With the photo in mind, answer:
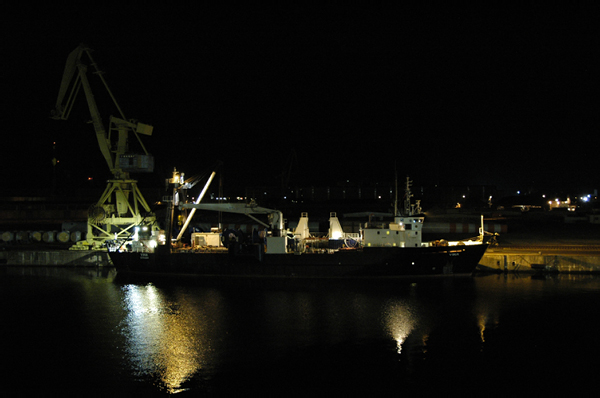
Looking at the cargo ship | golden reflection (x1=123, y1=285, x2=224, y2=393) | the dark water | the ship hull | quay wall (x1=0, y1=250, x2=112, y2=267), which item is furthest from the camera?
quay wall (x1=0, y1=250, x2=112, y2=267)

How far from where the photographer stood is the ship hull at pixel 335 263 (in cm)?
2984

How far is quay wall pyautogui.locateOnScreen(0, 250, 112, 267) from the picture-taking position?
118 feet

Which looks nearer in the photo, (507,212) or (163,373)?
(163,373)

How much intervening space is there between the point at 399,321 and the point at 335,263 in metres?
9.06

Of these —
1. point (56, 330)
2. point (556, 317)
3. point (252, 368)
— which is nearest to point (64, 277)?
point (56, 330)

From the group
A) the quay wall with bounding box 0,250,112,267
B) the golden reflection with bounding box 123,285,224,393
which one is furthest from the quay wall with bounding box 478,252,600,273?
the quay wall with bounding box 0,250,112,267

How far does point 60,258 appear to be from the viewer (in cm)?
3606

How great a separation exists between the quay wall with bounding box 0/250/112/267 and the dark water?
677 cm

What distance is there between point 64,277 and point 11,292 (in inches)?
177

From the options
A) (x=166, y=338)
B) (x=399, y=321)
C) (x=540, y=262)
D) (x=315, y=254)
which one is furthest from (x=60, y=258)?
(x=540, y=262)

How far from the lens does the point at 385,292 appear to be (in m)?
27.1

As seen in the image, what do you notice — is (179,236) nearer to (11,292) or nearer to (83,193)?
(11,292)

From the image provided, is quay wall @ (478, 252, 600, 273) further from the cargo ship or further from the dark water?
the dark water

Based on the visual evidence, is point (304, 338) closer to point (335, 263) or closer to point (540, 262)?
point (335, 263)
